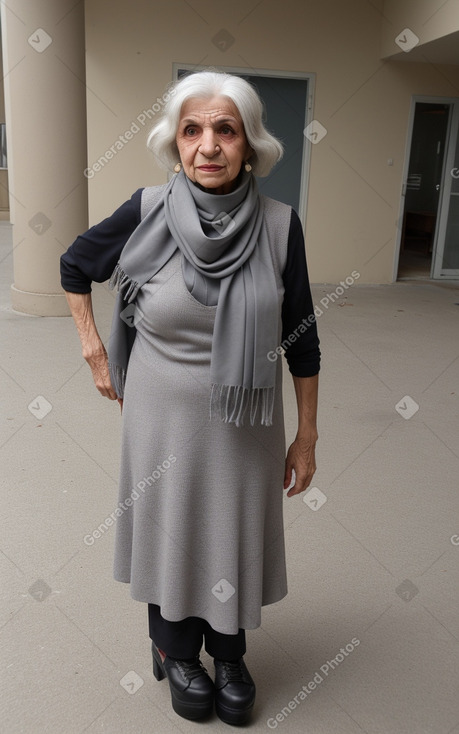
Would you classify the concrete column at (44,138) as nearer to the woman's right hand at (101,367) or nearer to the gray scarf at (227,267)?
the woman's right hand at (101,367)

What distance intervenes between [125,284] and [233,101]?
0.51m

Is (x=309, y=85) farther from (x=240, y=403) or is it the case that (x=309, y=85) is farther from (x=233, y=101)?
(x=240, y=403)

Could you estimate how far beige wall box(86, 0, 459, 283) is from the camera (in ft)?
29.0

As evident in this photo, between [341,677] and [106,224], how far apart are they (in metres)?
1.53

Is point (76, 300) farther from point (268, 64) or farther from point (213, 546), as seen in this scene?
point (268, 64)

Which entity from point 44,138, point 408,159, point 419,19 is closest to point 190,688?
point 44,138

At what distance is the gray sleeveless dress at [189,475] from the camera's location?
6.01ft

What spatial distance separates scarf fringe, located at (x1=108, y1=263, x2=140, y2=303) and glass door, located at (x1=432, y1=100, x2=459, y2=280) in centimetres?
897

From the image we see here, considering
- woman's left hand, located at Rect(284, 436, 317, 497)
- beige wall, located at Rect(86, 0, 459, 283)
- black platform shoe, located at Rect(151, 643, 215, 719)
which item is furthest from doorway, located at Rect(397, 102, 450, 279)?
black platform shoe, located at Rect(151, 643, 215, 719)

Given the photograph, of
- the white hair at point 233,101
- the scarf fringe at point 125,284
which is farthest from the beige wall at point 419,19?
the scarf fringe at point 125,284

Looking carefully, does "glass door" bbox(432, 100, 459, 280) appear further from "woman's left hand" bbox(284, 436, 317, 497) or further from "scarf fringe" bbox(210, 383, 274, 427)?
"scarf fringe" bbox(210, 383, 274, 427)

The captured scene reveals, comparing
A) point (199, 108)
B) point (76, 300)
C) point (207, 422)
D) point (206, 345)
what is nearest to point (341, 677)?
point (207, 422)

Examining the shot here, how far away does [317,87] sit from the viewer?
925cm

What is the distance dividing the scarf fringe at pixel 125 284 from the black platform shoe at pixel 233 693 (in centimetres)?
105
